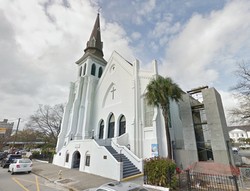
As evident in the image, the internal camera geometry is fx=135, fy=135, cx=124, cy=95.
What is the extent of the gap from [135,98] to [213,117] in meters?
8.47

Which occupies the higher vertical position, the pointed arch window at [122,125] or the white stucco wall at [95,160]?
the pointed arch window at [122,125]

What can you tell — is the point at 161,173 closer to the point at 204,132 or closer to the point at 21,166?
the point at 204,132

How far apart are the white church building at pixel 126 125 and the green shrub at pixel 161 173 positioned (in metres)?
2.77

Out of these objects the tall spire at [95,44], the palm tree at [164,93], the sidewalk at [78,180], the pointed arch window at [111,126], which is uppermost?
the tall spire at [95,44]

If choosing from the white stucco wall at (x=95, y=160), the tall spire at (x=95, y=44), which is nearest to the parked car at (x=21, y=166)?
the white stucco wall at (x=95, y=160)

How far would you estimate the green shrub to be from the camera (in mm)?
7781

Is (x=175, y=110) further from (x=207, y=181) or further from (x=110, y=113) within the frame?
(x=207, y=181)

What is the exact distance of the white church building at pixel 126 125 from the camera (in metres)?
12.3

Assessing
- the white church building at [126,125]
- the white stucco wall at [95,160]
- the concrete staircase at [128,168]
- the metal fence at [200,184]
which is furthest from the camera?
the white church building at [126,125]

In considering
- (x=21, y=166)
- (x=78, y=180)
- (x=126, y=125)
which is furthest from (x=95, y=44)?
(x=78, y=180)

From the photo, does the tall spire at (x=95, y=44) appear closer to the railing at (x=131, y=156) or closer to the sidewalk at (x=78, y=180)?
the railing at (x=131, y=156)

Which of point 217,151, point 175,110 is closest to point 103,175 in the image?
point 217,151

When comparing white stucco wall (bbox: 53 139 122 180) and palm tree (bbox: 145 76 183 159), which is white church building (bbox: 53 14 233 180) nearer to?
white stucco wall (bbox: 53 139 122 180)

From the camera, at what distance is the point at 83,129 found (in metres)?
21.6
